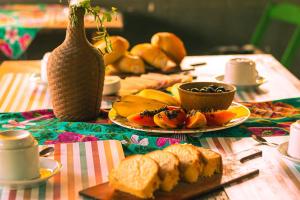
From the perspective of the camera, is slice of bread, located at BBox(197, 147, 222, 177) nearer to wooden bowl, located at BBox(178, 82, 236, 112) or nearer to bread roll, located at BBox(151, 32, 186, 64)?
wooden bowl, located at BBox(178, 82, 236, 112)

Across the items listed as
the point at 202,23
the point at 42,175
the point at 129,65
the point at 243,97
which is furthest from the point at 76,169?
the point at 202,23

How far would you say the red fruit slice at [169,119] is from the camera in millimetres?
1480

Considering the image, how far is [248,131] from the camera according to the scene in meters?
1.53

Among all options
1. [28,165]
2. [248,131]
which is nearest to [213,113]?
[248,131]

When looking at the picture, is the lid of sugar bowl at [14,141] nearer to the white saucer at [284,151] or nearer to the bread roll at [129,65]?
the white saucer at [284,151]

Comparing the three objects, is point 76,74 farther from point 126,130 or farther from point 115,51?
point 115,51

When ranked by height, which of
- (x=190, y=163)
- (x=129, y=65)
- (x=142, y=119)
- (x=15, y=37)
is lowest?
(x=15, y=37)

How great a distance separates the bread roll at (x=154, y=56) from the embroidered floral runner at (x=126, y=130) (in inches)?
19.7

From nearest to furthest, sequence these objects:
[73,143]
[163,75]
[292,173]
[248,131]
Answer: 1. [292,173]
2. [73,143]
3. [248,131]
4. [163,75]

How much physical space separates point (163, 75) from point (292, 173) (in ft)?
3.18

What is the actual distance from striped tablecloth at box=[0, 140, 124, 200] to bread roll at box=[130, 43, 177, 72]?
0.84 metres

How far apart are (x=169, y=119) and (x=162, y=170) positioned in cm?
39

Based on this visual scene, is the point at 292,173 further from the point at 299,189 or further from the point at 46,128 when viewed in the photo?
the point at 46,128

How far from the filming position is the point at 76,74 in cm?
161
